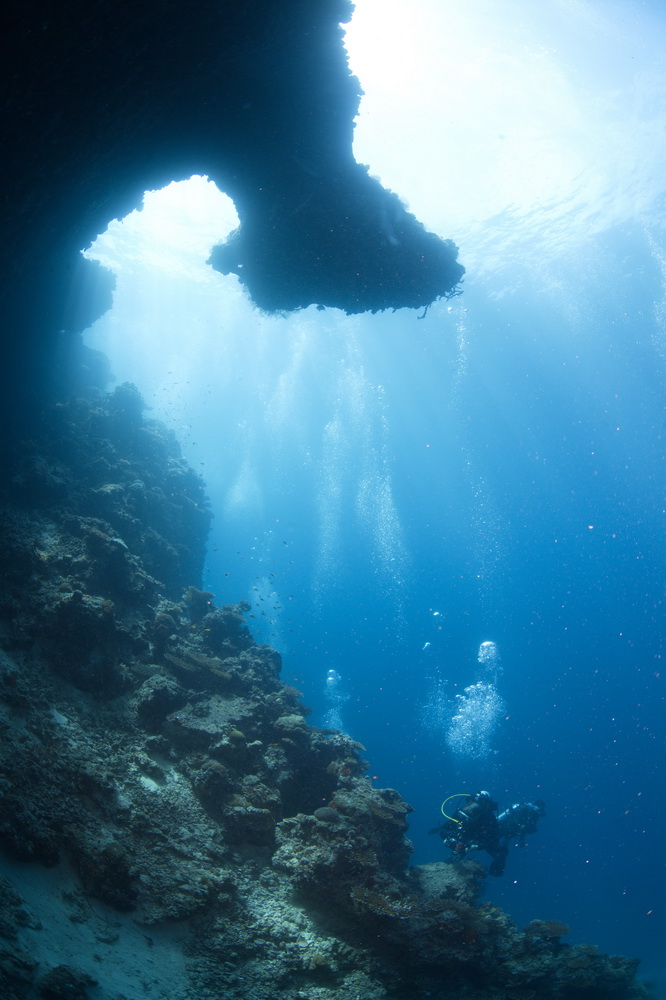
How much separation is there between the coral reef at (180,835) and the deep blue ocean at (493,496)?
6.86 m

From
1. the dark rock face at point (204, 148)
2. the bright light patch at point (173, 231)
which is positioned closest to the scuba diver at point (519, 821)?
the dark rock face at point (204, 148)

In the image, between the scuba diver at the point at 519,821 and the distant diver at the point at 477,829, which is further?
the scuba diver at the point at 519,821

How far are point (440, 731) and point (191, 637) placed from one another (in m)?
51.2

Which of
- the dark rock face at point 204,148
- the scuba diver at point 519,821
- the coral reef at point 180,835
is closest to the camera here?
the coral reef at point 180,835

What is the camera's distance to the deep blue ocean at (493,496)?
1337 inches

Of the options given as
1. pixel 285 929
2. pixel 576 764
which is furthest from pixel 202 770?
pixel 576 764

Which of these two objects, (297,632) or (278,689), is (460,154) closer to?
(278,689)

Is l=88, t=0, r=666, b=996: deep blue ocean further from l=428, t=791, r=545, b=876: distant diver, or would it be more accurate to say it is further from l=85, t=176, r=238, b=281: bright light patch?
l=428, t=791, r=545, b=876: distant diver

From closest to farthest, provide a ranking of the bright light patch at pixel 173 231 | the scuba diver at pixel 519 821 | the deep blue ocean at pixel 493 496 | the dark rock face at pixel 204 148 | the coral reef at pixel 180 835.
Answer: the coral reef at pixel 180 835 < the dark rock face at pixel 204 148 < the scuba diver at pixel 519 821 < the bright light patch at pixel 173 231 < the deep blue ocean at pixel 493 496

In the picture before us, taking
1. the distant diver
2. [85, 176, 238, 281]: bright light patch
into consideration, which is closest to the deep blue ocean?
[85, 176, 238, 281]: bright light patch

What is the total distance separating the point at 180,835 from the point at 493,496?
281 feet

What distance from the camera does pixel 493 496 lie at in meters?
85.2

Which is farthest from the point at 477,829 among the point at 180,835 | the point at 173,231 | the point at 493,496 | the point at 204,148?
the point at 493,496

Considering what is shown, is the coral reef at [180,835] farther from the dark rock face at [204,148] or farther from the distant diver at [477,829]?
the dark rock face at [204,148]
